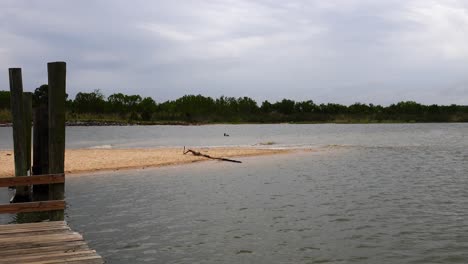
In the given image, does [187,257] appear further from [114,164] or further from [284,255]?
[114,164]

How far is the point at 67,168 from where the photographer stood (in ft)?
87.5

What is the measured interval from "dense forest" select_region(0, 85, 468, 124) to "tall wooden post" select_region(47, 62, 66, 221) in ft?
506

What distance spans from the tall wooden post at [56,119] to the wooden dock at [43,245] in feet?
2.95

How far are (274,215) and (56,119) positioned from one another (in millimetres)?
7397

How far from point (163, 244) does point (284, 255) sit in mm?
2900

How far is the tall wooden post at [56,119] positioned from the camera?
9.48 m

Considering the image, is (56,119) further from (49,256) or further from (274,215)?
(274,215)

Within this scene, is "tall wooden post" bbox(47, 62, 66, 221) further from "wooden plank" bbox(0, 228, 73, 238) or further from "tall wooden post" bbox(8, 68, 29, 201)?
"tall wooden post" bbox(8, 68, 29, 201)

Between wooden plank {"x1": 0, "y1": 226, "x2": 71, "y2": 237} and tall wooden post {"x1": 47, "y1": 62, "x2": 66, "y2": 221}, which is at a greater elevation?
tall wooden post {"x1": 47, "y1": 62, "x2": 66, "y2": 221}

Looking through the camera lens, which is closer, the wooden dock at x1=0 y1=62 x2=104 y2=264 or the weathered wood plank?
the wooden dock at x1=0 y1=62 x2=104 y2=264

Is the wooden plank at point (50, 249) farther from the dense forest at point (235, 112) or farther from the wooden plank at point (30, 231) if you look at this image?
the dense forest at point (235, 112)

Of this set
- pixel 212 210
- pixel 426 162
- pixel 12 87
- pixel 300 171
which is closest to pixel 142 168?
pixel 300 171

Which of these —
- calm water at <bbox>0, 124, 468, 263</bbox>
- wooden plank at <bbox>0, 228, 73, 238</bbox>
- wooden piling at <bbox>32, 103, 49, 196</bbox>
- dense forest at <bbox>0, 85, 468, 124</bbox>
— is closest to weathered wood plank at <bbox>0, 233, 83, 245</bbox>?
wooden plank at <bbox>0, 228, 73, 238</bbox>

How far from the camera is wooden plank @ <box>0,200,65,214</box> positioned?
852cm
